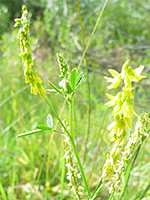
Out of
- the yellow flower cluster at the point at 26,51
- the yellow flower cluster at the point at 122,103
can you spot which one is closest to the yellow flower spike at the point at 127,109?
the yellow flower cluster at the point at 122,103

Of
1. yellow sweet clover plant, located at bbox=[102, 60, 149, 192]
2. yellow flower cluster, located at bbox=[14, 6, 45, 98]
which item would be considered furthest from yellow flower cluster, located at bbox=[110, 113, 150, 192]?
yellow flower cluster, located at bbox=[14, 6, 45, 98]

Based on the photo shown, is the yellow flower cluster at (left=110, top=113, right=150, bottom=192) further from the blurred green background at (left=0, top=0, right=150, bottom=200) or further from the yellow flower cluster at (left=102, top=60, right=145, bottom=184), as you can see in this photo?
the blurred green background at (left=0, top=0, right=150, bottom=200)

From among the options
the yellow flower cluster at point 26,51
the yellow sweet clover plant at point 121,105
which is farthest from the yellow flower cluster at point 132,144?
the yellow flower cluster at point 26,51

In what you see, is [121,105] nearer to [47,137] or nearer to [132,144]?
[132,144]

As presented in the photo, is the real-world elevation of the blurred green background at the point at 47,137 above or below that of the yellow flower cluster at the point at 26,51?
below

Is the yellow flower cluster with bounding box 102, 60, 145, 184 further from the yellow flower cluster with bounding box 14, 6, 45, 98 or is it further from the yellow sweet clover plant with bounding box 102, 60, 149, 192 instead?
the yellow flower cluster with bounding box 14, 6, 45, 98

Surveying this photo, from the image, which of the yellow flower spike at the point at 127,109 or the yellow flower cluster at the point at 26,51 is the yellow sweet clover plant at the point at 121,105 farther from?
the yellow flower cluster at the point at 26,51

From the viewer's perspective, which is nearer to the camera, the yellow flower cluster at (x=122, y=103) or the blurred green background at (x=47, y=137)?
the yellow flower cluster at (x=122, y=103)

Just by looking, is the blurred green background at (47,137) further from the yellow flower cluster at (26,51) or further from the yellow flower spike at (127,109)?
the yellow flower spike at (127,109)

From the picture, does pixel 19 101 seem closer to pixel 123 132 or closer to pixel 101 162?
pixel 101 162

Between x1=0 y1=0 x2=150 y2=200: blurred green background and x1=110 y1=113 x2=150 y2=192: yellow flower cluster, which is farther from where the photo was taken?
x1=0 y1=0 x2=150 y2=200: blurred green background

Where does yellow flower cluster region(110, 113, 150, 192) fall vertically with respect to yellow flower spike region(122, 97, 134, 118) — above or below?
below

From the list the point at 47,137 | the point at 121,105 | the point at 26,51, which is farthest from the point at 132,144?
the point at 47,137

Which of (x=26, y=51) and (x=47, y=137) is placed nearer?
(x=26, y=51)
